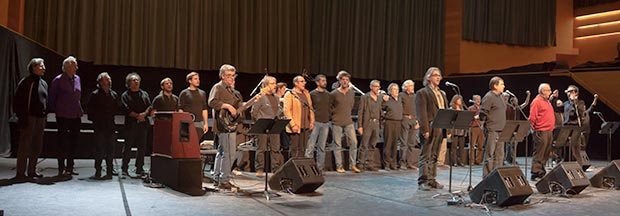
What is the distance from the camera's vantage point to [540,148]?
10000mm

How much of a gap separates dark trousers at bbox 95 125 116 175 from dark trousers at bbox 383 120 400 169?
5015 millimetres

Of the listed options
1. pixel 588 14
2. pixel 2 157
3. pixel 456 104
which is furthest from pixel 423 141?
pixel 588 14

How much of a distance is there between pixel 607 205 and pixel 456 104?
13.7 ft

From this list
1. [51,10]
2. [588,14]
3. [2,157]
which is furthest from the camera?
[588,14]

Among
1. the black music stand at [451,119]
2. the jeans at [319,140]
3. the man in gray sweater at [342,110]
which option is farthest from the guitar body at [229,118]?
the man in gray sweater at [342,110]

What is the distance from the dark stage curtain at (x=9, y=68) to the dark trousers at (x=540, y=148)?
845cm

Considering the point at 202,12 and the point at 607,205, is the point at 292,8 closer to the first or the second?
the point at 202,12

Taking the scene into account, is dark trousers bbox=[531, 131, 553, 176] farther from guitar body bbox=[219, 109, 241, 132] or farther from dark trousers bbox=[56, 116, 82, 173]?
dark trousers bbox=[56, 116, 82, 173]

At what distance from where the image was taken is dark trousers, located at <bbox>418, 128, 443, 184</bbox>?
26.9ft

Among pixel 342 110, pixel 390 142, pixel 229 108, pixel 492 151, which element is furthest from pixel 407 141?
pixel 229 108

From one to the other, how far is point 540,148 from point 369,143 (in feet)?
9.82

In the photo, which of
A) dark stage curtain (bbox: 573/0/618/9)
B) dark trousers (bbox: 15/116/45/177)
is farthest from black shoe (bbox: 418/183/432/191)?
dark stage curtain (bbox: 573/0/618/9)

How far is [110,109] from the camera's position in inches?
340

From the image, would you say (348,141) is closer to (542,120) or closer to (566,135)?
(542,120)
